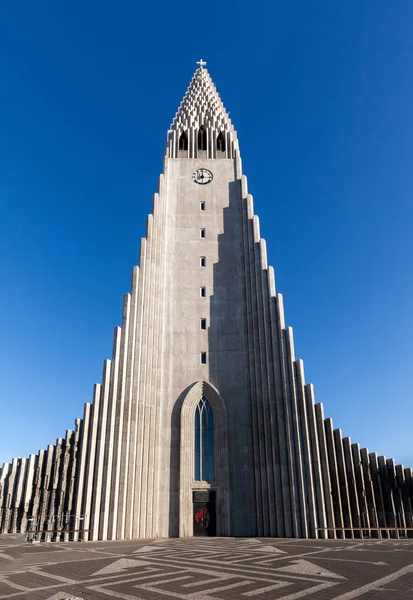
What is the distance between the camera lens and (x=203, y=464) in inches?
1190

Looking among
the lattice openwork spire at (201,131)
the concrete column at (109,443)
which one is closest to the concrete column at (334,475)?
the concrete column at (109,443)

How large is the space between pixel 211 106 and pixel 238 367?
31363 millimetres

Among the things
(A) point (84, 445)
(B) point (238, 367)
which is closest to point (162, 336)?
(B) point (238, 367)

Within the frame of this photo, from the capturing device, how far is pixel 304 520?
25688 millimetres

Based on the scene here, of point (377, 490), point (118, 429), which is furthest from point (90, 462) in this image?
point (377, 490)

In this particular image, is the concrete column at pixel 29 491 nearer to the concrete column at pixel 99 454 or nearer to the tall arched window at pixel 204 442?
the concrete column at pixel 99 454

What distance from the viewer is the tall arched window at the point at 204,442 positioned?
2992 centimetres

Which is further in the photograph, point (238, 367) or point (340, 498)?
point (238, 367)

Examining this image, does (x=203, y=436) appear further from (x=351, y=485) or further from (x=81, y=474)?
(x=351, y=485)

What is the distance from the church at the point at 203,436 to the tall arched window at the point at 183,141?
916cm

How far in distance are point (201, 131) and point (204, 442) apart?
31930 millimetres

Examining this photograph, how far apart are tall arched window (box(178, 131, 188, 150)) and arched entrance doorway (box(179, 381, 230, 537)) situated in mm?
25333

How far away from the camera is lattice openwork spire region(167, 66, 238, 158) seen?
4238 centimetres

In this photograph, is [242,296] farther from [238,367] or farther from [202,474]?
[202,474]
